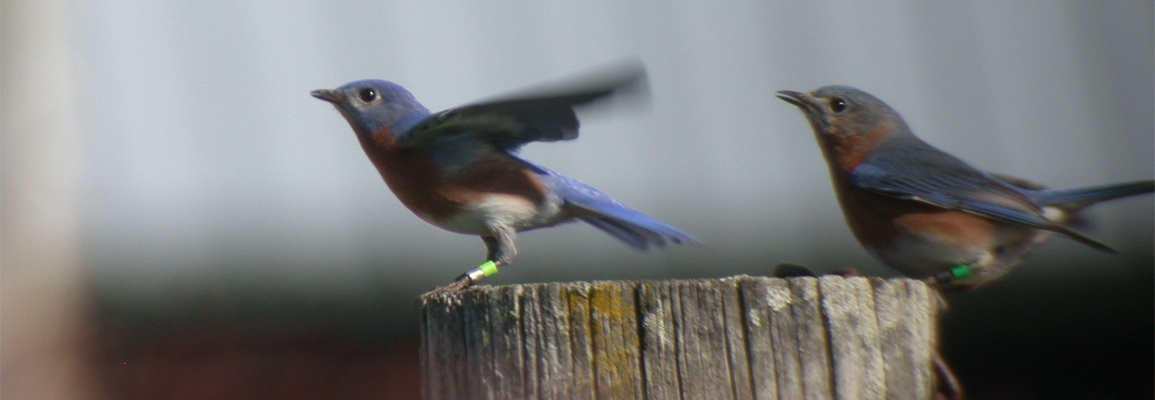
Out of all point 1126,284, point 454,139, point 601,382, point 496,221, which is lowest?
point 1126,284

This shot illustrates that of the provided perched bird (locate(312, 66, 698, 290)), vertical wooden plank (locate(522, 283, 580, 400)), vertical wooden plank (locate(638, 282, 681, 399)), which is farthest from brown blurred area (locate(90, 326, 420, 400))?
vertical wooden plank (locate(638, 282, 681, 399))

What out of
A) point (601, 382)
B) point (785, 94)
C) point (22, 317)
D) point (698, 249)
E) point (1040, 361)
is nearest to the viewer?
point (601, 382)

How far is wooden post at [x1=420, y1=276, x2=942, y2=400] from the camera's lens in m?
2.02

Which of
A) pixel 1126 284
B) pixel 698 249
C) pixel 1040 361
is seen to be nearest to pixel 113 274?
pixel 698 249

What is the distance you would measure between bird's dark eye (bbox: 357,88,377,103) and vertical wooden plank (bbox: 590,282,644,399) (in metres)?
2.17

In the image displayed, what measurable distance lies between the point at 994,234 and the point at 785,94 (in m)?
1.01

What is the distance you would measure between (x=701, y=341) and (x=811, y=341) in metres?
0.22

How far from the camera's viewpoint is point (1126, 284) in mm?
5379

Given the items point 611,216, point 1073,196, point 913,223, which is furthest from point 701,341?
point 1073,196

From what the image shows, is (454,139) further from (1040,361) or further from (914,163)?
(1040,361)

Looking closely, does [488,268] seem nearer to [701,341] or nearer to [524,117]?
[524,117]

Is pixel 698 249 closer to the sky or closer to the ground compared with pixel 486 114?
closer to the ground

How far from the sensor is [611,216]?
12.3 ft

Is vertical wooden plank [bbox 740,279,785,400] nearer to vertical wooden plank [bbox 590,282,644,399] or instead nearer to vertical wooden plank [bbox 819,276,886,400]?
vertical wooden plank [bbox 819,276,886,400]
